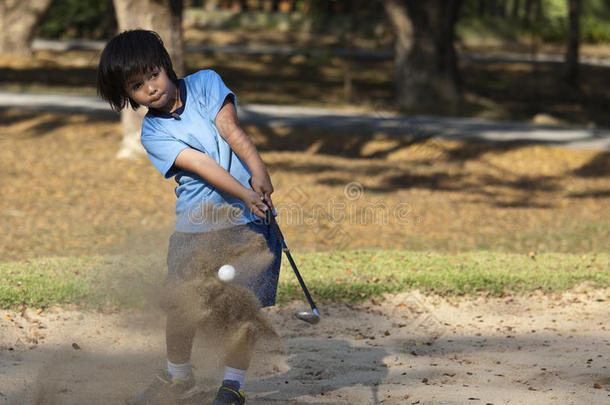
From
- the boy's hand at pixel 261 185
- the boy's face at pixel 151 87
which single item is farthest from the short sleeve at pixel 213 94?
the boy's hand at pixel 261 185

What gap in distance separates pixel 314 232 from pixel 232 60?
1912 centimetres

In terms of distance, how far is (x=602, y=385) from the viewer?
4.09m

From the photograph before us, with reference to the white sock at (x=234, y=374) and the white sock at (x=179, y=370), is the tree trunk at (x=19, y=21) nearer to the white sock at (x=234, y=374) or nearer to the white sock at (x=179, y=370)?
the white sock at (x=179, y=370)

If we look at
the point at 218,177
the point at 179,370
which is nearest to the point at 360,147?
the point at 179,370

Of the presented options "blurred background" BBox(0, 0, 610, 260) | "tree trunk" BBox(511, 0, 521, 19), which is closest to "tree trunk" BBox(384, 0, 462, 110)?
"blurred background" BBox(0, 0, 610, 260)

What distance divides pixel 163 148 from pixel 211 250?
1.52ft

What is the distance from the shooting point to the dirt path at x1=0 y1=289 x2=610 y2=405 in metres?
4.12

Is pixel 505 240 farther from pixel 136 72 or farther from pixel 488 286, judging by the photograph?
pixel 136 72

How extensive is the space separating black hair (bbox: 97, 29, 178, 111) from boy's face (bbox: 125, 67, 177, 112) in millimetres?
19

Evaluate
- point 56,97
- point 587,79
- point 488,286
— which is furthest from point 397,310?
point 587,79

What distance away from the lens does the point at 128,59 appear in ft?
10.9

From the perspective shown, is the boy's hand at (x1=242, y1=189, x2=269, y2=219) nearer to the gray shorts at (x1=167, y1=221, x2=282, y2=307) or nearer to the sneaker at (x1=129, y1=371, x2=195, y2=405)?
the gray shorts at (x1=167, y1=221, x2=282, y2=307)

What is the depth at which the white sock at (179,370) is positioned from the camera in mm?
3734

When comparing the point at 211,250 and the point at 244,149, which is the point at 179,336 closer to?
the point at 211,250
